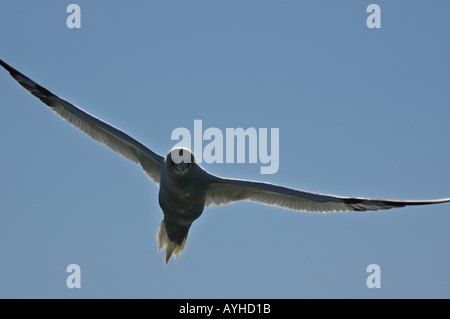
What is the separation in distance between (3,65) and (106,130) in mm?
3456

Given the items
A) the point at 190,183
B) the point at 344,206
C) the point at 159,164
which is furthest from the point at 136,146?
the point at 344,206

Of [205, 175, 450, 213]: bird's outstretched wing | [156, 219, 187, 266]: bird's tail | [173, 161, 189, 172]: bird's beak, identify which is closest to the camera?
[173, 161, 189, 172]: bird's beak

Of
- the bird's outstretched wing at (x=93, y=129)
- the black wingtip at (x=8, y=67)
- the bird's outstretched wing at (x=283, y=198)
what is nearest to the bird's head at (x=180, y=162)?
the bird's outstretched wing at (x=283, y=198)

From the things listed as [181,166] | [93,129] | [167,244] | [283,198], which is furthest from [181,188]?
[93,129]

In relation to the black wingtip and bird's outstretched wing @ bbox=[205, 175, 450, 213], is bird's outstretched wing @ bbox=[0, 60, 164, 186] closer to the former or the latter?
the black wingtip

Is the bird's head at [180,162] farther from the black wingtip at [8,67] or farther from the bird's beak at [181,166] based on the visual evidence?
the black wingtip at [8,67]

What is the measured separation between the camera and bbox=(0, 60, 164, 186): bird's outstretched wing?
13.5 metres

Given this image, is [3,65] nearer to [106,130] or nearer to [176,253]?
[106,130]

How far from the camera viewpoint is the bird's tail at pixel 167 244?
13.7m

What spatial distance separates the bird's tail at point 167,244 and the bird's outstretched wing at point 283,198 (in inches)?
50.6

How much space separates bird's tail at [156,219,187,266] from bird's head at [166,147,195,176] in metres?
2.36

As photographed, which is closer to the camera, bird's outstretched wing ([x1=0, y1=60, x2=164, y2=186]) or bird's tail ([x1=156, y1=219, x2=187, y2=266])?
bird's outstretched wing ([x1=0, y1=60, x2=164, y2=186])

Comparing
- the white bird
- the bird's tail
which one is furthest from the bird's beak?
the bird's tail

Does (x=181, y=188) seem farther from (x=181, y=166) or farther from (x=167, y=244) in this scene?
(x=167, y=244)
